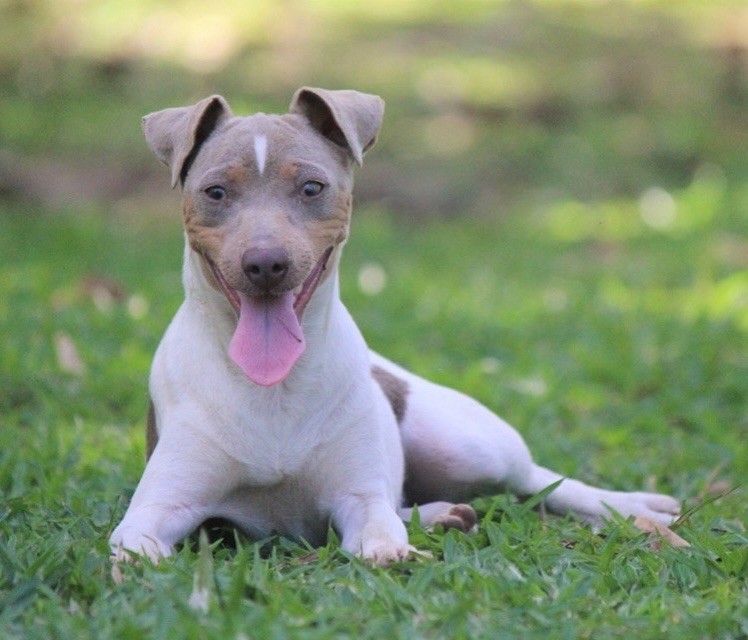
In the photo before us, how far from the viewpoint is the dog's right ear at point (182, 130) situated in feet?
14.0

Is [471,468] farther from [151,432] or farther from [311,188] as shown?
[311,188]

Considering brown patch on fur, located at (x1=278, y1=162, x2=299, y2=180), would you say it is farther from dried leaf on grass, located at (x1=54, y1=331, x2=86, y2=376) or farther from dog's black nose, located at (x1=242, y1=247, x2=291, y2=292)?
dried leaf on grass, located at (x1=54, y1=331, x2=86, y2=376)

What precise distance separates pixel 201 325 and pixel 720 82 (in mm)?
10899

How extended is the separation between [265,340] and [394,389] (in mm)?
1025

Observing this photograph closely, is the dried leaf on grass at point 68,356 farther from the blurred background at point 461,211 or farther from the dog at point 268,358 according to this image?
the dog at point 268,358

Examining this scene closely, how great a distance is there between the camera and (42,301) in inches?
312

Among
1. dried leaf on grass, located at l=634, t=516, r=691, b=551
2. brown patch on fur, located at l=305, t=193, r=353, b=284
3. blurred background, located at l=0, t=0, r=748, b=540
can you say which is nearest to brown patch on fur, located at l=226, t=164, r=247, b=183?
brown patch on fur, located at l=305, t=193, r=353, b=284

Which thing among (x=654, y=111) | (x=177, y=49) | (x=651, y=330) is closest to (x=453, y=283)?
(x=651, y=330)

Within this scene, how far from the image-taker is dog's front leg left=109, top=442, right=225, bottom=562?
13.5ft

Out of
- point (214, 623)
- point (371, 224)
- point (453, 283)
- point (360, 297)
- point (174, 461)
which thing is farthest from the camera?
point (371, 224)

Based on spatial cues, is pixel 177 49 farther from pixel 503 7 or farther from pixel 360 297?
pixel 360 297

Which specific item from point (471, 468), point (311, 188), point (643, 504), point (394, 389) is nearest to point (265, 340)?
point (311, 188)

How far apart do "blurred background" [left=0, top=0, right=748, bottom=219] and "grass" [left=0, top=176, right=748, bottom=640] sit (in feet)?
2.74

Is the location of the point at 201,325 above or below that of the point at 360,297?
above
